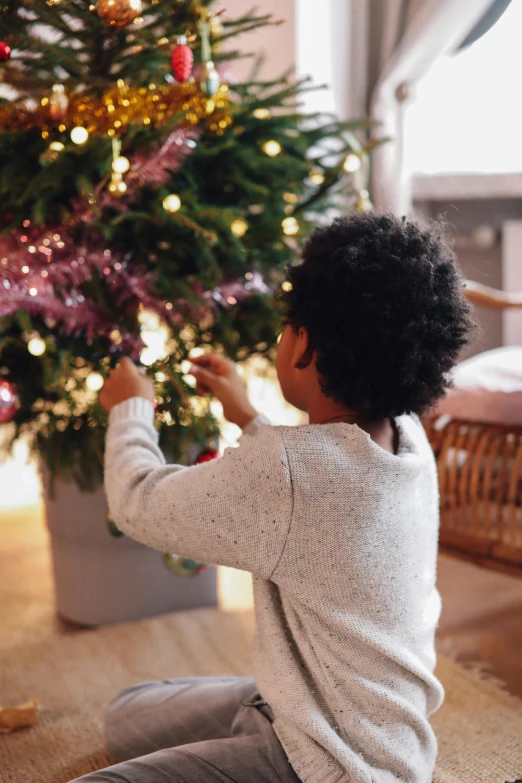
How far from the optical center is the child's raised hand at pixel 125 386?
94cm

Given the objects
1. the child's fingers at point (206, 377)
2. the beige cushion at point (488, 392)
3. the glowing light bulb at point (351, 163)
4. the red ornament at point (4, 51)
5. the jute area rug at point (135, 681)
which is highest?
the red ornament at point (4, 51)

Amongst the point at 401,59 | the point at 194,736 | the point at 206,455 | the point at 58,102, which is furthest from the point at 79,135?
the point at 401,59

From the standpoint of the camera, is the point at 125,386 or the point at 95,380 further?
the point at 95,380

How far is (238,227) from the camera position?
1.26 m

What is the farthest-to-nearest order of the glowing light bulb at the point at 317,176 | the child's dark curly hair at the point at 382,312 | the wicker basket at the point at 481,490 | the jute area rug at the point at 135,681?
the glowing light bulb at the point at 317,176 < the wicker basket at the point at 481,490 < the jute area rug at the point at 135,681 < the child's dark curly hair at the point at 382,312

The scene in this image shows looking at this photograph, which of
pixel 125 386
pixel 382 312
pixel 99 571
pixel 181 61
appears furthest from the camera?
pixel 99 571

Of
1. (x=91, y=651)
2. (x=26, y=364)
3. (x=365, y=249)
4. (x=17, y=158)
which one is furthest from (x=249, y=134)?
(x=91, y=651)

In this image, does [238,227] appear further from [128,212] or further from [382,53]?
[382,53]

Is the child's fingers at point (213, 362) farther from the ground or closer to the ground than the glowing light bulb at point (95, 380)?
farther from the ground

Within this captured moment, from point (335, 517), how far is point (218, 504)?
4.6 inches

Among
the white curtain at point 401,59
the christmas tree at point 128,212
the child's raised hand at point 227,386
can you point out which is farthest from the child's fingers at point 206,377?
the white curtain at point 401,59

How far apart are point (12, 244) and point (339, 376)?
25.7 inches

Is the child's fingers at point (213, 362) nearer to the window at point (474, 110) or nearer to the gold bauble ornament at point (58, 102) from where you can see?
the gold bauble ornament at point (58, 102)

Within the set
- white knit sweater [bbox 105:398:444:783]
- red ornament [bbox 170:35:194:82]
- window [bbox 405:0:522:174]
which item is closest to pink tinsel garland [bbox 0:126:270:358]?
red ornament [bbox 170:35:194:82]
